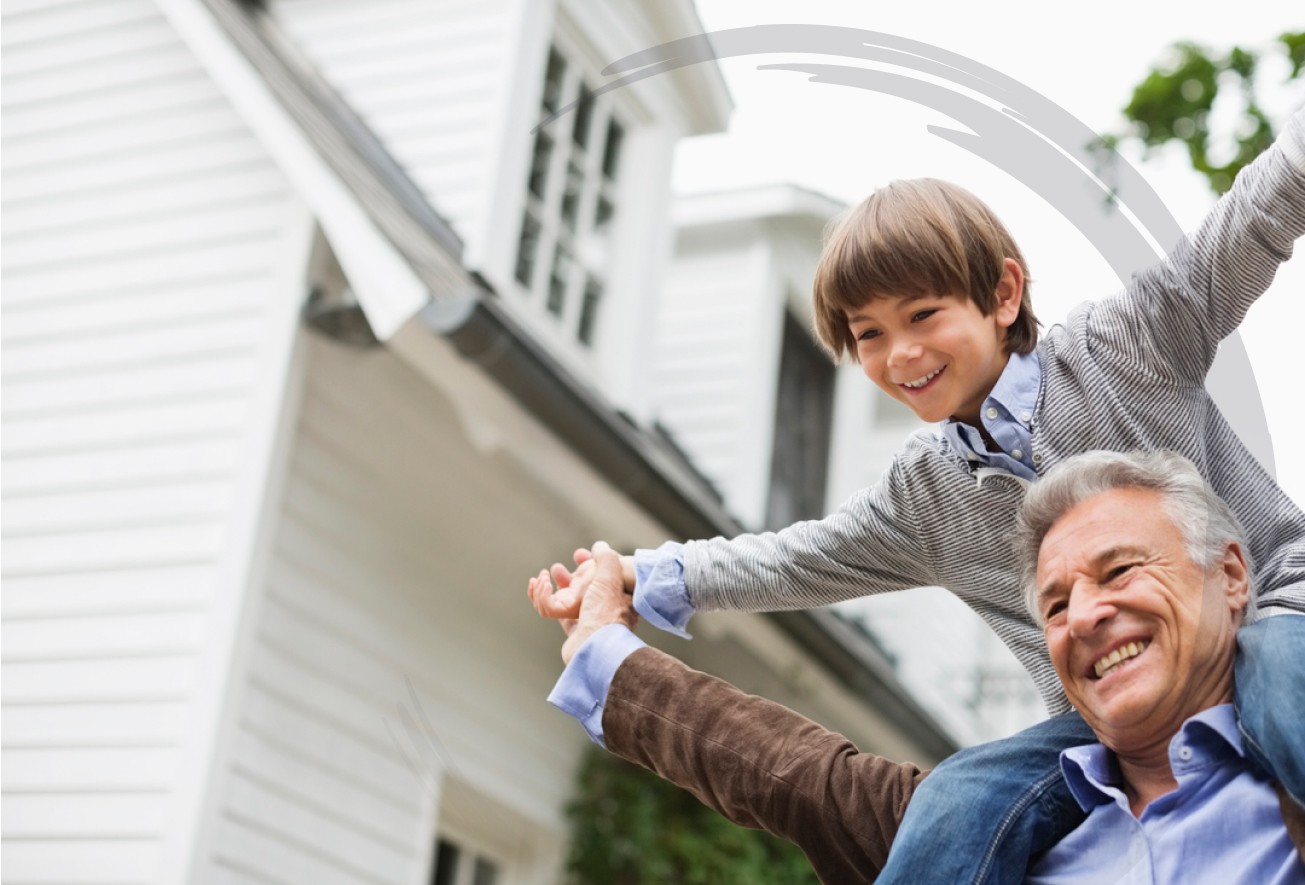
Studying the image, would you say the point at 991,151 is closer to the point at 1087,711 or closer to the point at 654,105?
the point at 1087,711

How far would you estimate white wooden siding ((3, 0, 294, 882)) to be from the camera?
15.8ft

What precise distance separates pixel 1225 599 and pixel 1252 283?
0.36 meters

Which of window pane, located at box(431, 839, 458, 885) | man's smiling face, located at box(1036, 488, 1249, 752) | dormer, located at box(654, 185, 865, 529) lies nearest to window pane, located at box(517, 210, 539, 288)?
dormer, located at box(654, 185, 865, 529)

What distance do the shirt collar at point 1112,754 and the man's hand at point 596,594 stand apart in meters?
0.63

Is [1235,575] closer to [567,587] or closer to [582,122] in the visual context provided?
[567,587]

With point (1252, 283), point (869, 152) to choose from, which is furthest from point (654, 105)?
point (1252, 283)

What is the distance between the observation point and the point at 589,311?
677 cm

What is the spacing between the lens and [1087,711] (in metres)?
1.77

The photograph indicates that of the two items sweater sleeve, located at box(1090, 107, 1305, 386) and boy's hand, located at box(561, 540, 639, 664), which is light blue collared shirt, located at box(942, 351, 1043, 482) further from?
boy's hand, located at box(561, 540, 639, 664)

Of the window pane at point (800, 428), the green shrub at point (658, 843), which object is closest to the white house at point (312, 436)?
the green shrub at point (658, 843)

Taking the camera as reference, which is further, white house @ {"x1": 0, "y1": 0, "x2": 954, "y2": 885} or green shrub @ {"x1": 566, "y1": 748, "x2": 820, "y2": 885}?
green shrub @ {"x1": 566, "y1": 748, "x2": 820, "y2": 885}

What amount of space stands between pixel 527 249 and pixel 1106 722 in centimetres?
472

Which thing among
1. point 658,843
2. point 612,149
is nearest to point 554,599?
point 658,843

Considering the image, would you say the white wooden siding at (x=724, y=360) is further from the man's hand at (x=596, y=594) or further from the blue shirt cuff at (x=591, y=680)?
the blue shirt cuff at (x=591, y=680)
